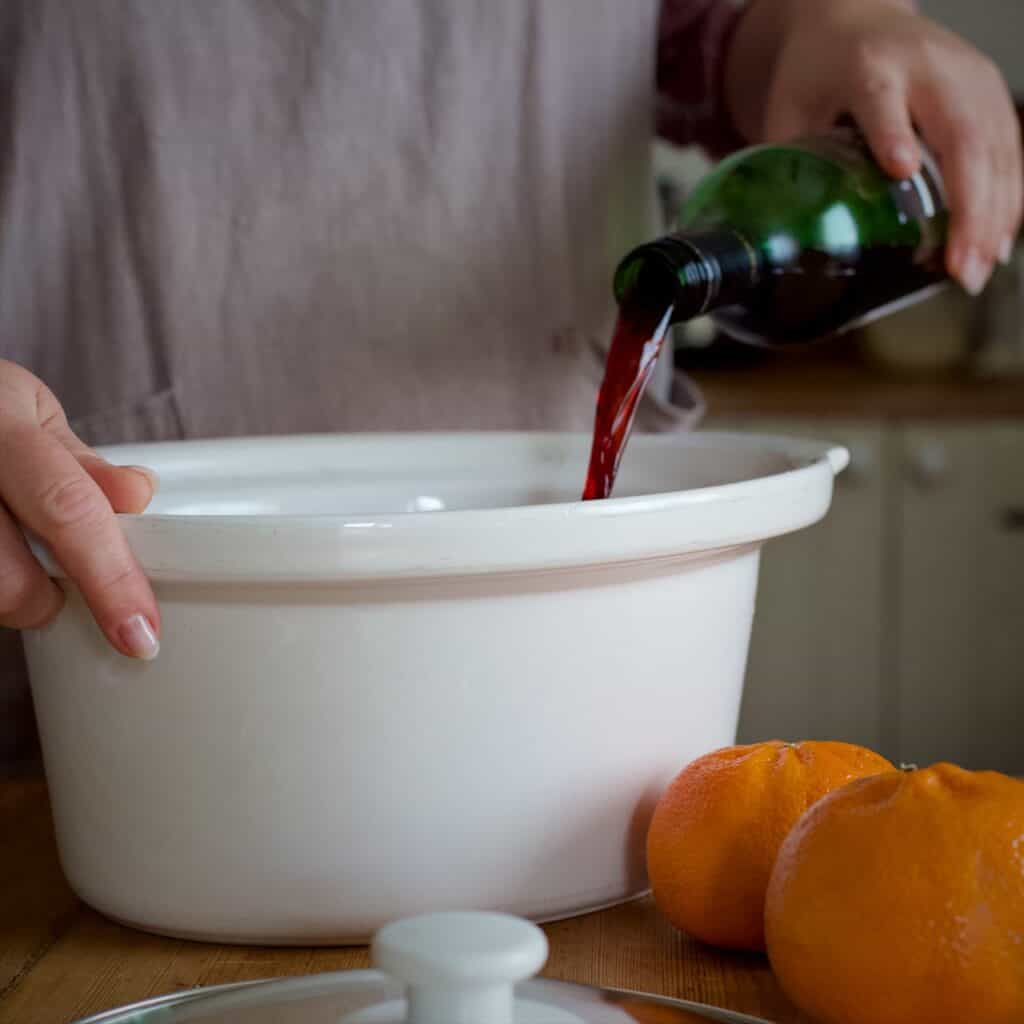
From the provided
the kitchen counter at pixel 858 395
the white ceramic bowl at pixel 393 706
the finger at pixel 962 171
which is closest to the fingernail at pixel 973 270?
the finger at pixel 962 171

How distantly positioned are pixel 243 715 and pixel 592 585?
14cm

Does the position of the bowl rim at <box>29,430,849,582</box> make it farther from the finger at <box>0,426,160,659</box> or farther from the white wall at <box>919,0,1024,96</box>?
the white wall at <box>919,0,1024,96</box>

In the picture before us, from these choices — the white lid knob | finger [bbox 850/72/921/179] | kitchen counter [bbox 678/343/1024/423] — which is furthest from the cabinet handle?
the white lid knob

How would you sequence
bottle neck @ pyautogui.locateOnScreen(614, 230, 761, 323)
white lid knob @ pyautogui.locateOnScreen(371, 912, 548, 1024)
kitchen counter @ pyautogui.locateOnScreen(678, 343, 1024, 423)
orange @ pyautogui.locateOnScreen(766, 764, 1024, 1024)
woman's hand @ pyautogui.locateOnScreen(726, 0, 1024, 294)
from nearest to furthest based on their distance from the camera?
white lid knob @ pyautogui.locateOnScreen(371, 912, 548, 1024) < orange @ pyautogui.locateOnScreen(766, 764, 1024, 1024) < bottle neck @ pyautogui.locateOnScreen(614, 230, 761, 323) < woman's hand @ pyautogui.locateOnScreen(726, 0, 1024, 294) < kitchen counter @ pyautogui.locateOnScreen(678, 343, 1024, 423)

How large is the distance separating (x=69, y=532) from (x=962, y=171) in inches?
24.0

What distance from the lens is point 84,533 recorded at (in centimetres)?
48

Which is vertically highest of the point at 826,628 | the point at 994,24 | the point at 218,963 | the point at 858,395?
the point at 994,24

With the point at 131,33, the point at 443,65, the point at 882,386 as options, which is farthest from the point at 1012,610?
the point at 131,33

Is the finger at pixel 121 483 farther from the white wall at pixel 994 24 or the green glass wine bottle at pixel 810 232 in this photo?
the white wall at pixel 994 24

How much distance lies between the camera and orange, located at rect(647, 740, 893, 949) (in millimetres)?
521

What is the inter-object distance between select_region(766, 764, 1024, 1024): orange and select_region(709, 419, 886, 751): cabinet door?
5.03ft

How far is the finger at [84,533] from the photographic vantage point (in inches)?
19.0

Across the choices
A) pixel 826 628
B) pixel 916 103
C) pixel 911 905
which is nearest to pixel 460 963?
pixel 911 905

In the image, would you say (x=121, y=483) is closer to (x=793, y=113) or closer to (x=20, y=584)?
(x=20, y=584)
